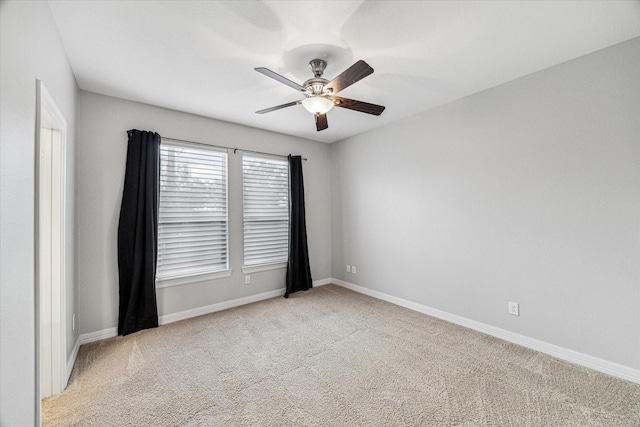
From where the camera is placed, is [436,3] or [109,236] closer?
[436,3]

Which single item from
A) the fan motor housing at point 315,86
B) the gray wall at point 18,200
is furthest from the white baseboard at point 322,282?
the gray wall at point 18,200

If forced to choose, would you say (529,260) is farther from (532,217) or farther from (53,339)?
(53,339)

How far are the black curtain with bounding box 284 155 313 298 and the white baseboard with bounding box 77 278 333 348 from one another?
292 mm

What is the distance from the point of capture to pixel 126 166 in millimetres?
3039

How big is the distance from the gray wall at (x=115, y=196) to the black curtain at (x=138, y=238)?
0.32 feet

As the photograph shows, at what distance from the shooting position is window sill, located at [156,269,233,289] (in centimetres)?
328

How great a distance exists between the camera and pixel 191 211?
11.5ft

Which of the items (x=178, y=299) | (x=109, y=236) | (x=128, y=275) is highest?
(x=109, y=236)

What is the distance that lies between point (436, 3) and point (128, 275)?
377 cm

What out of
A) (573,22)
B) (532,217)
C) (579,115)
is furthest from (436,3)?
(532,217)

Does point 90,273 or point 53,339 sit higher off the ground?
point 90,273

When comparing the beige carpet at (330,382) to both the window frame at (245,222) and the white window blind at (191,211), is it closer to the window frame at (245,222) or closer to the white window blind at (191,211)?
the white window blind at (191,211)

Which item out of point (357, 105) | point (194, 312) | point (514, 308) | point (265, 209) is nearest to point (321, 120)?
point (357, 105)

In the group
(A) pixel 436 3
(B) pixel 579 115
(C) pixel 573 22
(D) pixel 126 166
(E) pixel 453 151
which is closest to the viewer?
(A) pixel 436 3
